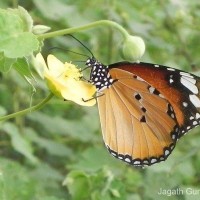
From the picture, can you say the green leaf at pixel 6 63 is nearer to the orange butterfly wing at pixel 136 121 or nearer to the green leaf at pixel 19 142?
the orange butterfly wing at pixel 136 121

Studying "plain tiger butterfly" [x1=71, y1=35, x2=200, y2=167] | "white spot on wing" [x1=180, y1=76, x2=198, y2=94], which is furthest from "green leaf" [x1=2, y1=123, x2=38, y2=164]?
"white spot on wing" [x1=180, y1=76, x2=198, y2=94]

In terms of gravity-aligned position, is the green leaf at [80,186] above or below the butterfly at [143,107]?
below

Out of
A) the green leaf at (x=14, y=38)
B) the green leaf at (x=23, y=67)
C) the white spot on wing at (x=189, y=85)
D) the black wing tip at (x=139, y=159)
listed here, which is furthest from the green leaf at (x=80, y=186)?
the green leaf at (x=14, y=38)

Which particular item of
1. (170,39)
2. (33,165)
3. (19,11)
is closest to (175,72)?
(19,11)

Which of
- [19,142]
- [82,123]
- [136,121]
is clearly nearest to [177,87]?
[136,121]

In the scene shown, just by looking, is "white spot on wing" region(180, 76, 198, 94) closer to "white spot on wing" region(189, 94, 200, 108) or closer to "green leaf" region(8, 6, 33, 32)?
"white spot on wing" region(189, 94, 200, 108)

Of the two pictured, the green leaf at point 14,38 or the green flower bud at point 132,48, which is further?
the green flower bud at point 132,48
